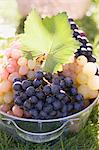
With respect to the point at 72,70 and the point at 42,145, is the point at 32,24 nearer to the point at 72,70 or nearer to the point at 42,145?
the point at 72,70

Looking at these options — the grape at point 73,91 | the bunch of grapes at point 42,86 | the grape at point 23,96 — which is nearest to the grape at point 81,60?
the bunch of grapes at point 42,86

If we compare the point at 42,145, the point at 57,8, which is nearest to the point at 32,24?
the point at 42,145

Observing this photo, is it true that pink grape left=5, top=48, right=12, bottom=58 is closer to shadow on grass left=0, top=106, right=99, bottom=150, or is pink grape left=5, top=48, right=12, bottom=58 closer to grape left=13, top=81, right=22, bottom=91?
grape left=13, top=81, right=22, bottom=91

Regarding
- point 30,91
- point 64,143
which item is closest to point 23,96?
point 30,91

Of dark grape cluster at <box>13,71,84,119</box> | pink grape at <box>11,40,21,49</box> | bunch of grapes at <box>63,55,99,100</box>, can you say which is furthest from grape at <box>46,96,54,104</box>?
pink grape at <box>11,40,21,49</box>

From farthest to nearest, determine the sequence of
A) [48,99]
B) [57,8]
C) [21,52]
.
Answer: [57,8]
[21,52]
[48,99]

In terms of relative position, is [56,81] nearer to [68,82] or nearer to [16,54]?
[68,82]
